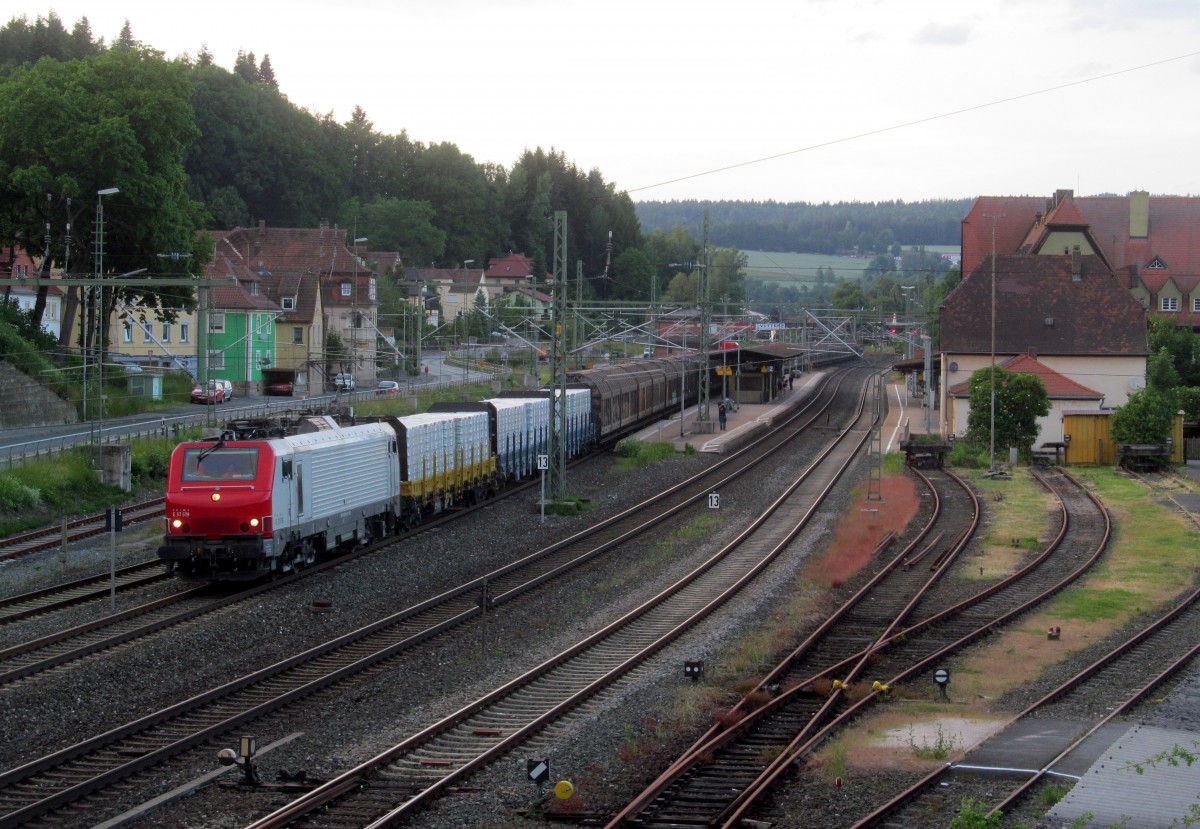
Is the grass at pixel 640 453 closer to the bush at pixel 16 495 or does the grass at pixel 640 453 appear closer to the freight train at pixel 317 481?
the freight train at pixel 317 481

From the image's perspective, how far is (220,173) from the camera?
107 m

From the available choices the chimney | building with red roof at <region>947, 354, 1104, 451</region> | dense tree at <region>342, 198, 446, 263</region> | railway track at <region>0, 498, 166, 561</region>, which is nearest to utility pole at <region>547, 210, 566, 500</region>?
railway track at <region>0, 498, 166, 561</region>

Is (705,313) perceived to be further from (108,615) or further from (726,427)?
(108,615)

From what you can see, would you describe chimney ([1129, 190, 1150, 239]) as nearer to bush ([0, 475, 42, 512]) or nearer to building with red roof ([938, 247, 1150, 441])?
building with red roof ([938, 247, 1150, 441])

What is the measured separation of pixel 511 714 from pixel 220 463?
29.5 ft

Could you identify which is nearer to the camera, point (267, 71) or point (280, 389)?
point (280, 389)

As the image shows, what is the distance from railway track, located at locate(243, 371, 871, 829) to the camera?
36.6ft

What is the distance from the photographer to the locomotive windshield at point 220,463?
831 inches

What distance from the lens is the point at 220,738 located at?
43.9 ft

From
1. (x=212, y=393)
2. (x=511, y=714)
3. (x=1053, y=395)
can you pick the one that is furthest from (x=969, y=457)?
(x=511, y=714)

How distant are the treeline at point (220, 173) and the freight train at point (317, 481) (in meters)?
22.0

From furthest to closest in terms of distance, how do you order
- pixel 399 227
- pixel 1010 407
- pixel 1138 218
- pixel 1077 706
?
pixel 399 227
pixel 1138 218
pixel 1010 407
pixel 1077 706

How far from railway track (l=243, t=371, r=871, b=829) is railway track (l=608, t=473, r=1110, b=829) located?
1.93m

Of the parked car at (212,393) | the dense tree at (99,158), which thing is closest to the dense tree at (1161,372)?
the parked car at (212,393)
